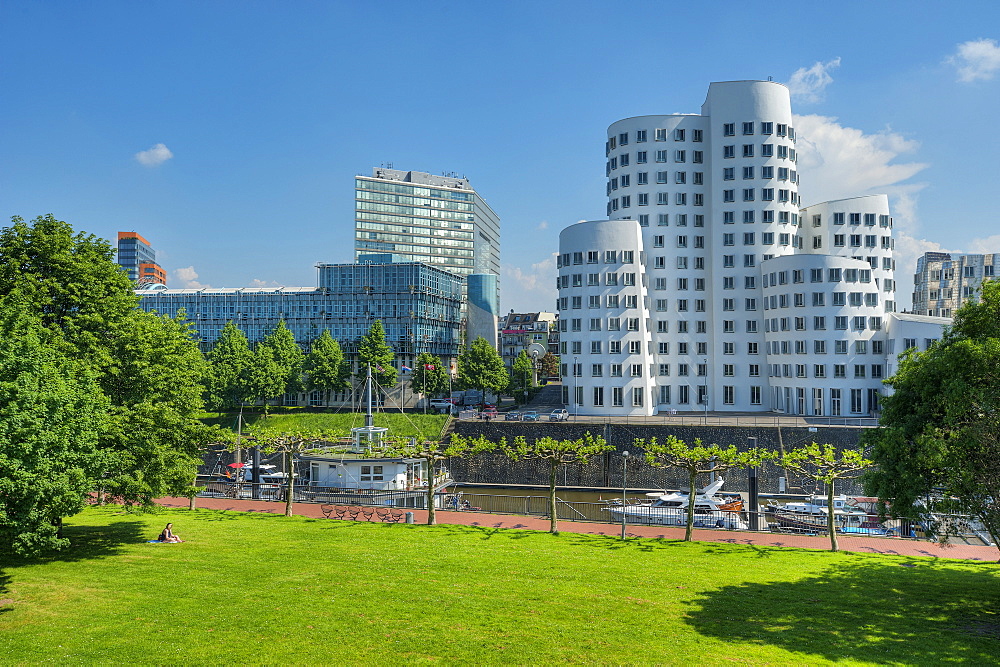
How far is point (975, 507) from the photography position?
20.0 m

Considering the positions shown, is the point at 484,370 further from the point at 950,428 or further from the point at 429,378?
the point at 950,428

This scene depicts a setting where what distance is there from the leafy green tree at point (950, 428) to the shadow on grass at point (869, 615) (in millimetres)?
3137

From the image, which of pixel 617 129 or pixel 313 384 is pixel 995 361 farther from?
pixel 313 384

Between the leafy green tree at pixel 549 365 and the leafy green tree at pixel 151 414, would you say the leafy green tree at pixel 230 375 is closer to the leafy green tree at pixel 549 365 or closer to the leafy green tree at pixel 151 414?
the leafy green tree at pixel 151 414

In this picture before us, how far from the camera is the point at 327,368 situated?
9481cm

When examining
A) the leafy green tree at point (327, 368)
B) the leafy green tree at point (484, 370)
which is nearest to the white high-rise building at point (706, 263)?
the leafy green tree at point (484, 370)

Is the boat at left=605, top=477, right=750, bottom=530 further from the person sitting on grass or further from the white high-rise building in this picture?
the white high-rise building

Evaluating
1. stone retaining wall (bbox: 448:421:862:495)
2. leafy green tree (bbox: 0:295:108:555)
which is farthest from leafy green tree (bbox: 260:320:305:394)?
leafy green tree (bbox: 0:295:108:555)

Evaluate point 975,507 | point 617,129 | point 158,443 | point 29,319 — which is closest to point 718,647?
point 975,507

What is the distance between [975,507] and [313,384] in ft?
290

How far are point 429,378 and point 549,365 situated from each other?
67.8 meters

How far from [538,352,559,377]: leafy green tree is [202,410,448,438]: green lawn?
69.9m

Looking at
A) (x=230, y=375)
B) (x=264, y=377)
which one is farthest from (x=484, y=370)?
(x=230, y=375)

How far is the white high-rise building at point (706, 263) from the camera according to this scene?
8319 centimetres
